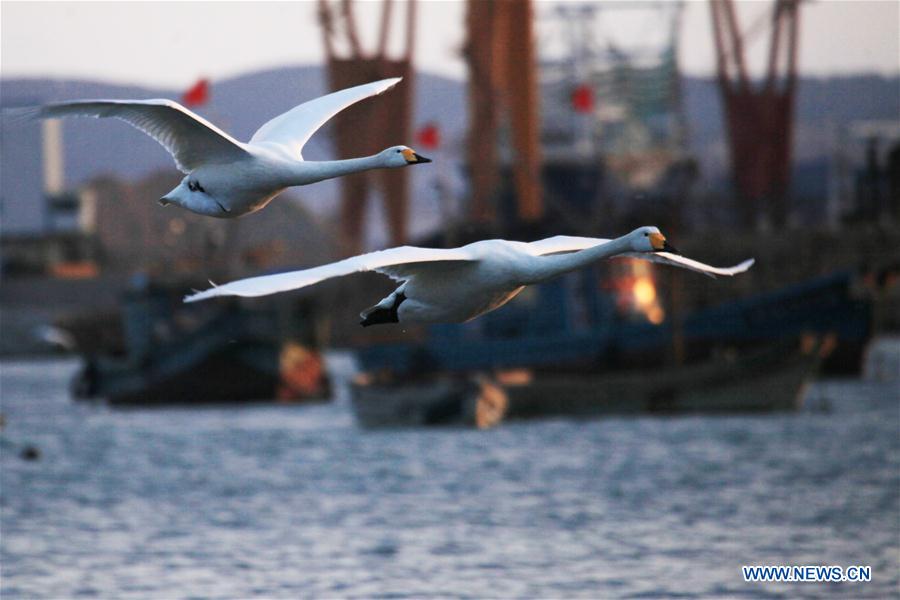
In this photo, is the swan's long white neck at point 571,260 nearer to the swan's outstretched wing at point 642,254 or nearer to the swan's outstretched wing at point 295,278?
the swan's outstretched wing at point 642,254

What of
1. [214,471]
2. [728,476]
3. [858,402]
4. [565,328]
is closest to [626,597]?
[728,476]

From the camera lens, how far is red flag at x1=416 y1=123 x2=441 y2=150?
85.6 m

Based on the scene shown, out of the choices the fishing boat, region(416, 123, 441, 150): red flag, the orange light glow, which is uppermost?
region(416, 123, 441, 150): red flag

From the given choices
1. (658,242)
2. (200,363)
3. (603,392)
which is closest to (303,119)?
(658,242)

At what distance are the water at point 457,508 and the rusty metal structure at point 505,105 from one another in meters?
15.9

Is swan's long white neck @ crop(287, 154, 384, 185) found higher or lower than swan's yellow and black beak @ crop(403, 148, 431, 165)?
lower

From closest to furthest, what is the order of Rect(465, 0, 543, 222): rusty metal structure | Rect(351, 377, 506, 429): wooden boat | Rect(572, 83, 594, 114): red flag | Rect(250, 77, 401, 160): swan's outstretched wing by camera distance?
1. Rect(250, 77, 401, 160): swan's outstretched wing
2. Rect(351, 377, 506, 429): wooden boat
3. Rect(465, 0, 543, 222): rusty metal structure
4. Rect(572, 83, 594, 114): red flag

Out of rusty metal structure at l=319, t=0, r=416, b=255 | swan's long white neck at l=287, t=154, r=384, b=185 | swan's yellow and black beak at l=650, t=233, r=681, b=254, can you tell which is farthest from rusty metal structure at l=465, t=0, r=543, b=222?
swan's yellow and black beak at l=650, t=233, r=681, b=254

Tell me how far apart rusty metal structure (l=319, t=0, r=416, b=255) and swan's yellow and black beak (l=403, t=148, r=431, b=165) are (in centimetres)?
5726

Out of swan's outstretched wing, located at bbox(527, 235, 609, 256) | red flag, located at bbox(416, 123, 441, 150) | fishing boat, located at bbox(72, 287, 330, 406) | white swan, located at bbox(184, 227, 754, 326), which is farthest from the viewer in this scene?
red flag, located at bbox(416, 123, 441, 150)

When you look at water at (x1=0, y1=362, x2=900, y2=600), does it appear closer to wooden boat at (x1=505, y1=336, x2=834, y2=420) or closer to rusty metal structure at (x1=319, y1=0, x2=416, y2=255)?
wooden boat at (x1=505, y1=336, x2=834, y2=420)

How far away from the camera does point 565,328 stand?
61.4m

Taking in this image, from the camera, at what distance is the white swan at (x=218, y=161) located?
13.7m

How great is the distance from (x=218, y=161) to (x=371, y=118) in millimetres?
71113
